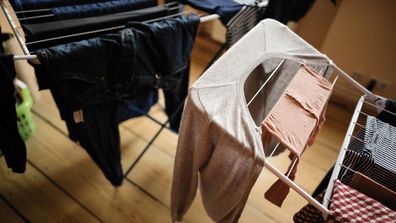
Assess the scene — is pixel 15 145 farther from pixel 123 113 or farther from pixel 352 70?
pixel 352 70

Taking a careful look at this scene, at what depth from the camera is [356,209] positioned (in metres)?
0.59

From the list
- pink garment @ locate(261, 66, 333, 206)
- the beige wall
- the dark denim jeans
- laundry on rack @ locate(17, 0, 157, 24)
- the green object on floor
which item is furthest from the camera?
the beige wall

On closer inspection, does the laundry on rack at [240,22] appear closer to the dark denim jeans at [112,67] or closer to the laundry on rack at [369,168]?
the dark denim jeans at [112,67]

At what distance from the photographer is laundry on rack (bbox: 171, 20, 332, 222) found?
646 millimetres

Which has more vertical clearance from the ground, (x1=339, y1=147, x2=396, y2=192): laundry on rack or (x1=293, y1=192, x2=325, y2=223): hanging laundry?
(x1=339, y1=147, x2=396, y2=192): laundry on rack

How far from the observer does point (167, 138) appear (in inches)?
69.3

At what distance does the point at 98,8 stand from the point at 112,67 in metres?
0.30

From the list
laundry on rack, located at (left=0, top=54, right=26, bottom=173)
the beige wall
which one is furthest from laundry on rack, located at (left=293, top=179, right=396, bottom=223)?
the beige wall

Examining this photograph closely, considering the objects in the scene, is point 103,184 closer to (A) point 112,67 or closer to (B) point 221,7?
(A) point 112,67

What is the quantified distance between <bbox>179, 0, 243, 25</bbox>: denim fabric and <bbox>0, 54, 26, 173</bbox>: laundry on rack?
0.81 m

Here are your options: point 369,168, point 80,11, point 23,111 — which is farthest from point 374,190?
point 23,111

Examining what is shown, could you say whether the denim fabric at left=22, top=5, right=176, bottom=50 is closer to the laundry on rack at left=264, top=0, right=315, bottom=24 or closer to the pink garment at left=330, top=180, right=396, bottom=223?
the laundry on rack at left=264, top=0, right=315, bottom=24

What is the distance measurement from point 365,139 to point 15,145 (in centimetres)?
122

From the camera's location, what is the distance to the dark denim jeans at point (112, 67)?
0.80 meters
